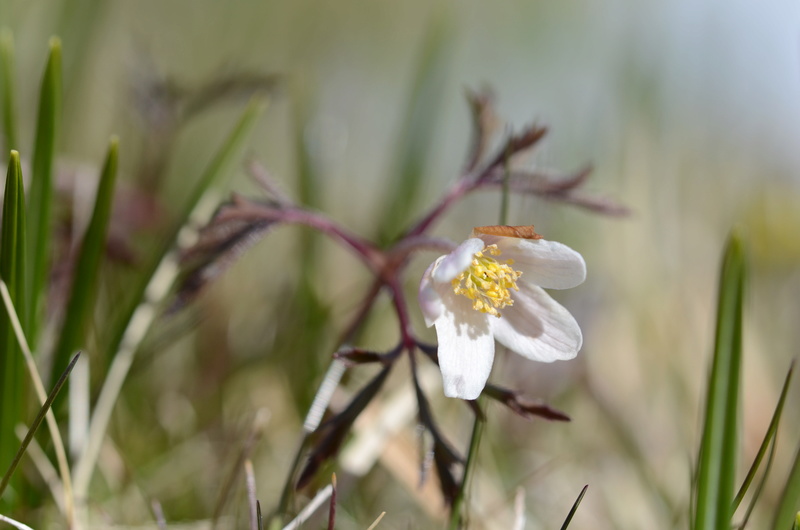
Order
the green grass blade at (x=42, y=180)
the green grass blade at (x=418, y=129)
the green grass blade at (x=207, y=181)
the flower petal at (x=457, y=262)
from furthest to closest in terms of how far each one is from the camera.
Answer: the green grass blade at (x=418, y=129)
the green grass blade at (x=207, y=181)
the green grass blade at (x=42, y=180)
the flower petal at (x=457, y=262)

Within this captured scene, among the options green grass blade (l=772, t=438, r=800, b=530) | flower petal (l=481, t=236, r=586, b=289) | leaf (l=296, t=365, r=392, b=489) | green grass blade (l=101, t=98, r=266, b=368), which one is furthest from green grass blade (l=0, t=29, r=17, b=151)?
green grass blade (l=772, t=438, r=800, b=530)

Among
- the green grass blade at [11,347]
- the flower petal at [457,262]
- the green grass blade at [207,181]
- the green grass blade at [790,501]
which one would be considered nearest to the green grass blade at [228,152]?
the green grass blade at [207,181]

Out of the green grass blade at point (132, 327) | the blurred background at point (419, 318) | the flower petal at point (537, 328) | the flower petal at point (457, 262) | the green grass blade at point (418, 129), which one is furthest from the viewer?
the green grass blade at point (418, 129)

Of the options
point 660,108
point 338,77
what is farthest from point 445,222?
point 338,77

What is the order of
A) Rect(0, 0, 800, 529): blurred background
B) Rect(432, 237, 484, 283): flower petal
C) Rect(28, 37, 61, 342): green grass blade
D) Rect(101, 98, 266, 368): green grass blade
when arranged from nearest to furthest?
Rect(432, 237, 484, 283): flower petal
Rect(28, 37, 61, 342): green grass blade
Rect(101, 98, 266, 368): green grass blade
Rect(0, 0, 800, 529): blurred background

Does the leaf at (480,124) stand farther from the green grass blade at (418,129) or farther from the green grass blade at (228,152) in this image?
the green grass blade at (418,129)

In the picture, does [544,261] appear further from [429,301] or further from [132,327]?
[132,327]

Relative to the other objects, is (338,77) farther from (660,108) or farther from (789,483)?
(789,483)

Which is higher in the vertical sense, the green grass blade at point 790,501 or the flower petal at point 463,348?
the flower petal at point 463,348

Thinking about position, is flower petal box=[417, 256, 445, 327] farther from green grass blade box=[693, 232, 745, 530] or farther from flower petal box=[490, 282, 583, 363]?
green grass blade box=[693, 232, 745, 530]
